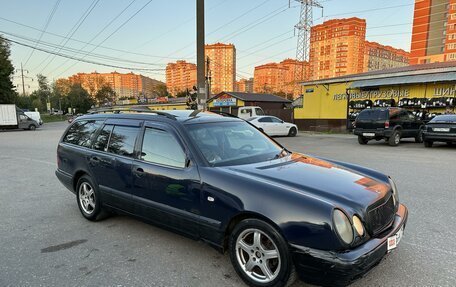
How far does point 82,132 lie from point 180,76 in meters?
73.0

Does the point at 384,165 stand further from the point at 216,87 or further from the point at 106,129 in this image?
the point at 216,87

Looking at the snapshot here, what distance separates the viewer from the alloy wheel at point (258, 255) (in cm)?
254

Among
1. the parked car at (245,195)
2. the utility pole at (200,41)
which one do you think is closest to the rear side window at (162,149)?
the parked car at (245,195)

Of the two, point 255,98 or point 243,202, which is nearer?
point 243,202

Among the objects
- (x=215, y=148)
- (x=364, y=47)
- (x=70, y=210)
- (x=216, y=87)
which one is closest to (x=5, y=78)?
(x=216, y=87)

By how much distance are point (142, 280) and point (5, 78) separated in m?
48.7

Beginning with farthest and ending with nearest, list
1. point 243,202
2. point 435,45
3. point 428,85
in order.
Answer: point 435,45
point 428,85
point 243,202

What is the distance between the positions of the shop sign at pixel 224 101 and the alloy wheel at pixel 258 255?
30.3 meters

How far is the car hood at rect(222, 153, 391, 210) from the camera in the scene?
2.48 metres

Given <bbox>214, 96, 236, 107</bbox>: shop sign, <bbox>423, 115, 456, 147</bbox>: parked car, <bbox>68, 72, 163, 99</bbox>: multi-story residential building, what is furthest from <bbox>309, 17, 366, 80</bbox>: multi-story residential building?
<bbox>68, 72, 163, 99</bbox>: multi-story residential building

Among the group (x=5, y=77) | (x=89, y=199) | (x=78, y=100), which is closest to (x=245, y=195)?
(x=89, y=199)

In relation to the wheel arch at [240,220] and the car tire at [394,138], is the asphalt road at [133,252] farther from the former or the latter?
the car tire at [394,138]

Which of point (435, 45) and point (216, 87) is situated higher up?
point (435, 45)

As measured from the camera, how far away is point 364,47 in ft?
180
